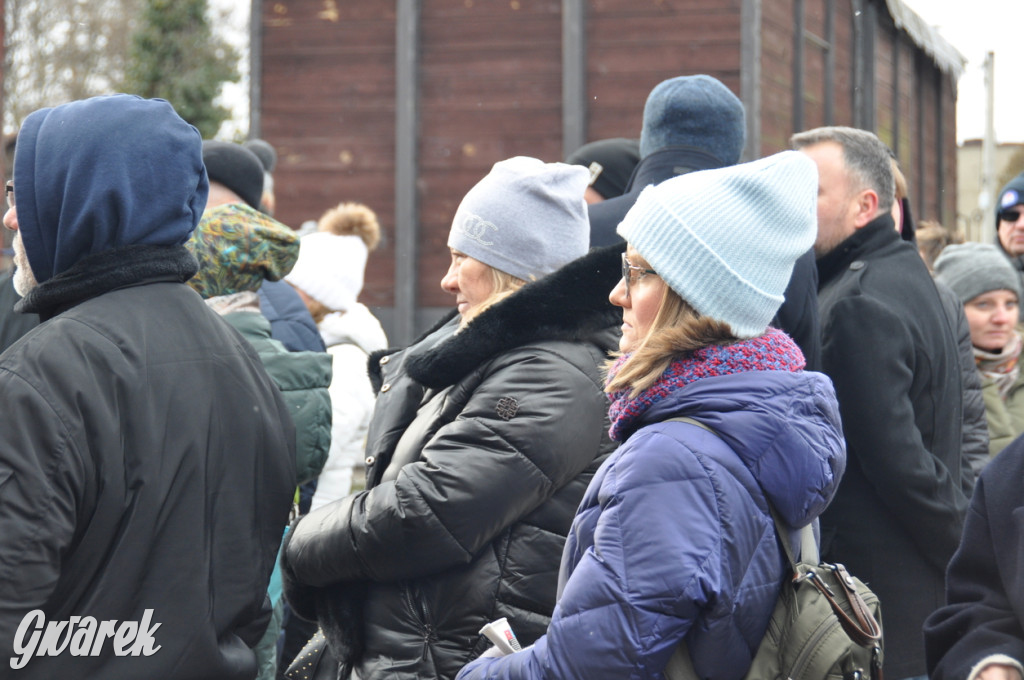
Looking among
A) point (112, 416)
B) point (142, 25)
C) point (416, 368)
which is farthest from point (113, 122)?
point (142, 25)

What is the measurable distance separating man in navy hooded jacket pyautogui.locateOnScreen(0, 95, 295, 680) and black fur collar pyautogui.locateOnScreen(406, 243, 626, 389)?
0.49 m

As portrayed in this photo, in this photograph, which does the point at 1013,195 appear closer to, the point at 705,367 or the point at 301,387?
the point at 301,387

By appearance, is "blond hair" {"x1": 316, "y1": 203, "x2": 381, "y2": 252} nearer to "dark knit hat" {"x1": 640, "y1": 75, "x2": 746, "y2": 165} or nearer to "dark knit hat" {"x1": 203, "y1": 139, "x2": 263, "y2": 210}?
"dark knit hat" {"x1": 203, "y1": 139, "x2": 263, "y2": 210}

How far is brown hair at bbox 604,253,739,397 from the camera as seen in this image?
2.06 metres

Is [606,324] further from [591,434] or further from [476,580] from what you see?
[476,580]

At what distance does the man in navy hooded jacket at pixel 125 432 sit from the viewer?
1.85m

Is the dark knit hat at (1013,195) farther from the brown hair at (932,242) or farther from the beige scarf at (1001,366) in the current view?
the beige scarf at (1001,366)

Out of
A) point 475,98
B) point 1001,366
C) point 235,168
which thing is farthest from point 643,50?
point 235,168

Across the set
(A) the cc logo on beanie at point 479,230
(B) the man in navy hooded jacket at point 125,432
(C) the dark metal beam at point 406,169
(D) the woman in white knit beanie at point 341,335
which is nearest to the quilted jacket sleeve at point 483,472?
(B) the man in navy hooded jacket at point 125,432

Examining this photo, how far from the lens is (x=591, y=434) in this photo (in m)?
2.58

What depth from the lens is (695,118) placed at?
3600mm

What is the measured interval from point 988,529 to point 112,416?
1560mm

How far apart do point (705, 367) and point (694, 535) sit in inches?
13.3

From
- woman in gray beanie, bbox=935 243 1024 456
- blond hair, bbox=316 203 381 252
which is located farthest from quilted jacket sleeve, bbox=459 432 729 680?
blond hair, bbox=316 203 381 252
